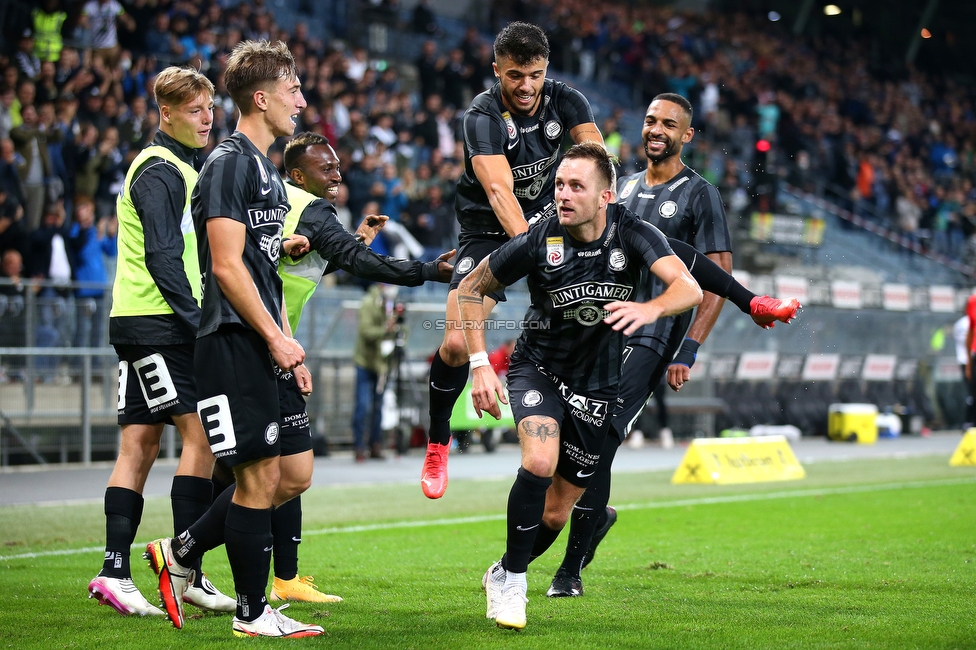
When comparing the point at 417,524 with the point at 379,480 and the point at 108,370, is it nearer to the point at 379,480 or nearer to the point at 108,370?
the point at 379,480

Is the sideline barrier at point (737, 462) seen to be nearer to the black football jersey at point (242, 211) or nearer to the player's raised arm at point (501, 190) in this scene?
the player's raised arm at point (501, 190)

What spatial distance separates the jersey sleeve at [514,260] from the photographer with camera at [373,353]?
919 cm

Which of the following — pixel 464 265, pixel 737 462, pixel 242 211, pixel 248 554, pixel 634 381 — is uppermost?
pixel 242 211

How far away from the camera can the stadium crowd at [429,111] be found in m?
14.4

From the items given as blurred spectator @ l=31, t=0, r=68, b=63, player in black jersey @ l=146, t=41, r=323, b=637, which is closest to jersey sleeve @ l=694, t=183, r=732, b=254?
player in black jersey @ l=146, t=41, r=323, b=637

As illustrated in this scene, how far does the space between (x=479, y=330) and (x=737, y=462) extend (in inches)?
340

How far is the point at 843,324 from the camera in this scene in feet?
70.0

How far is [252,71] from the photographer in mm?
4602

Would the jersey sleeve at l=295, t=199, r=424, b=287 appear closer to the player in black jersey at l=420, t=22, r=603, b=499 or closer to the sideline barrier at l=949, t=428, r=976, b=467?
the player in black jersey at l=420, t=22, r=603, b=499

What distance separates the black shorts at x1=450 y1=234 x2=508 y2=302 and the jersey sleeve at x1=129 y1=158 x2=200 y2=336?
5.18ft

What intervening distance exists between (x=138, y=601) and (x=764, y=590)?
10.9 feet

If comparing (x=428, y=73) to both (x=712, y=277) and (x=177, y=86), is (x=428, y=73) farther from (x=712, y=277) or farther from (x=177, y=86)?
(x=712, y=277)

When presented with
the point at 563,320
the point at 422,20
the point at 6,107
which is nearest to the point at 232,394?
the point at 563,320

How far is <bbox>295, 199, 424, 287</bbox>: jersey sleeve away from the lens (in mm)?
5344
